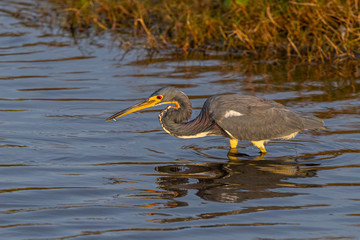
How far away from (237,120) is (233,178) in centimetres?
92

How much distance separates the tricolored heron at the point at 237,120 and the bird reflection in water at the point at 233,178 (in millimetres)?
336

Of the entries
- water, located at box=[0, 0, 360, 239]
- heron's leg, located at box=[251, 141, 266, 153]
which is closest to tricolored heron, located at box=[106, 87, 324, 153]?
heron's leg, located at box=[251, 141, 266, 153]

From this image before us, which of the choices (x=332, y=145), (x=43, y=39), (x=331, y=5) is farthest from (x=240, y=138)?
(x=43, y=39)

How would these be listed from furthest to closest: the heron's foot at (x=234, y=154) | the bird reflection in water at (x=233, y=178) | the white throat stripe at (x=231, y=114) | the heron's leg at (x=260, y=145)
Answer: the heron's leg at (x=260, y=145) < the heron's foot at (x=234, y=154) < the white throat stripe at (x=231, y=114) < the bird reflection in water at (x=233, y=178)

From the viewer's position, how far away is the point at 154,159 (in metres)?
7.65

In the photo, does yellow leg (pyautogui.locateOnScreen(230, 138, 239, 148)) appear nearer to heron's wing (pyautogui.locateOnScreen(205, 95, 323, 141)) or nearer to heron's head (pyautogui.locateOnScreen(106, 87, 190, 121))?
heron's wing (pyautogui.locateOnScreen(205, 95, 323, 141))

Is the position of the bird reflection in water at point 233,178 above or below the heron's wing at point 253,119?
below

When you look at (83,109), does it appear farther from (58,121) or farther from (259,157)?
(259,157)

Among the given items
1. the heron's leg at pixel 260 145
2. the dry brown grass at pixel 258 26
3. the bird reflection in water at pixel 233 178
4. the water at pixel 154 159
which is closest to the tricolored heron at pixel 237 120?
the heron's leg at pixel 260 145

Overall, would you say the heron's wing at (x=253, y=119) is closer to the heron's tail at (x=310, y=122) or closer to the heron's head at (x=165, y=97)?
the heron's tail at (x=310, y=122)

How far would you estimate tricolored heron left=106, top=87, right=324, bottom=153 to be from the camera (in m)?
7.82

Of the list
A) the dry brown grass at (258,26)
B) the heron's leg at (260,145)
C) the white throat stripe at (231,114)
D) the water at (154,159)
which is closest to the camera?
the water at (154,159)

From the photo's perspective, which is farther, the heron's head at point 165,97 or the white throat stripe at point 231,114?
the heron's head at point 165,97

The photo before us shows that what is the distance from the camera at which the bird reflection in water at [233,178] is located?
656 centimetres
